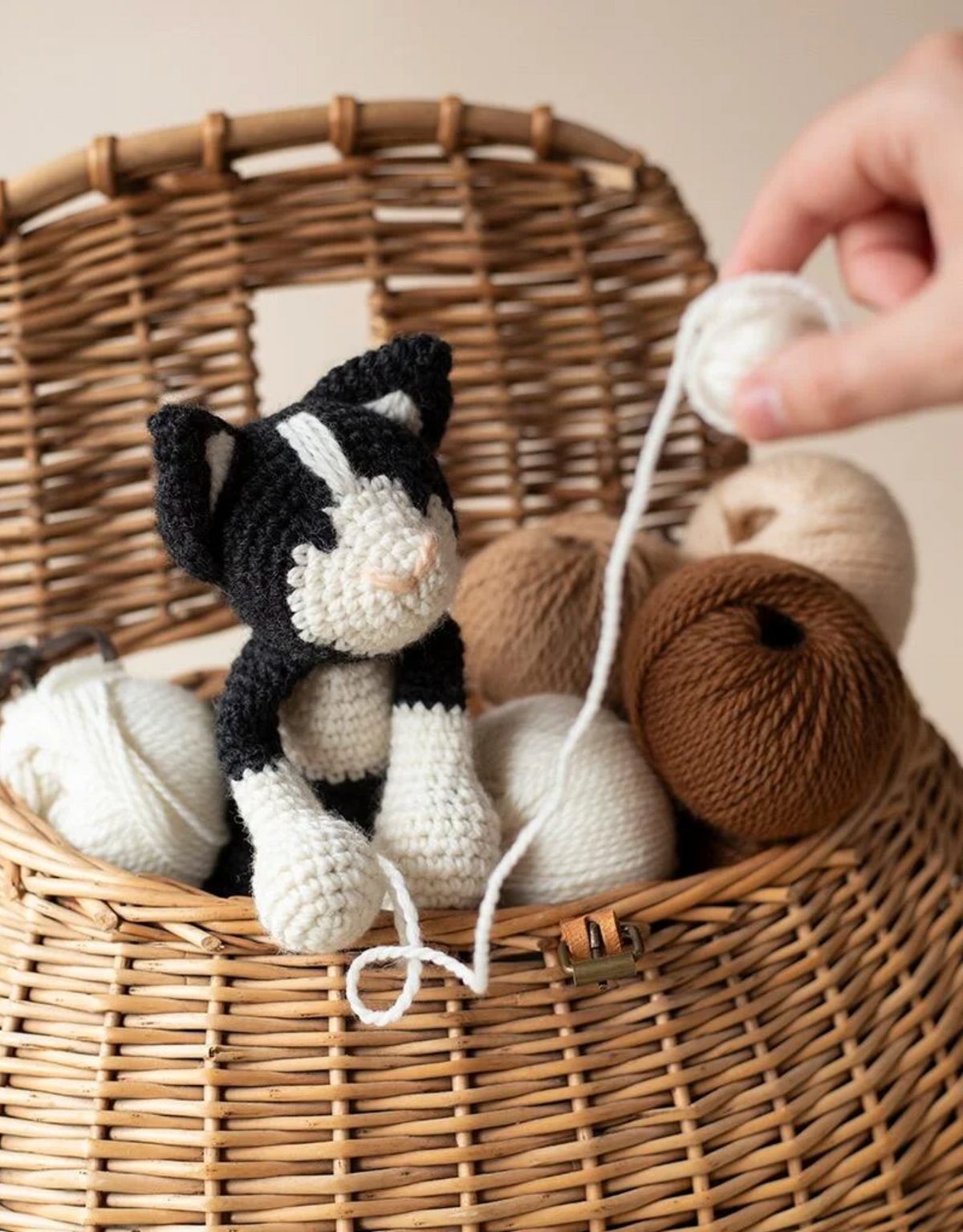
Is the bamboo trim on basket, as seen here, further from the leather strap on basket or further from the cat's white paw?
the leather strap on basket

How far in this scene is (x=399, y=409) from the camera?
0.54m

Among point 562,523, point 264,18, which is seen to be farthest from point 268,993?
point 264,18

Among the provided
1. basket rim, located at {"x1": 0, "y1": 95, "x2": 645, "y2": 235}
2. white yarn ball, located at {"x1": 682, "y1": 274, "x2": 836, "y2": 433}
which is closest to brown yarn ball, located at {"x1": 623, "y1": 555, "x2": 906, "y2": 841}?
white yarn ball, located at {"x1": 682, "y1": 274, "x2": 836, "y2": 433}

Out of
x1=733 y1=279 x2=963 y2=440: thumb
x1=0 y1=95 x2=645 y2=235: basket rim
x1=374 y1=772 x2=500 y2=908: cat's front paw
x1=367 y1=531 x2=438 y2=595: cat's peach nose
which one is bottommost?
x1=374 y1=772 x2=500 y2=908: cat's front paw

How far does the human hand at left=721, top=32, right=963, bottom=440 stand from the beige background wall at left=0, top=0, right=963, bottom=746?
59 cm

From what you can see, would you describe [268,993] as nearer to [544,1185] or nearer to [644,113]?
[544,1185]

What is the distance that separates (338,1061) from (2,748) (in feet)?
0.79

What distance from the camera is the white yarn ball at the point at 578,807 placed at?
0.56m

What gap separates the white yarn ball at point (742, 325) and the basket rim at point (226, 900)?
198 mm

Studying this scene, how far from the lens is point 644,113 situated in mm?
1421

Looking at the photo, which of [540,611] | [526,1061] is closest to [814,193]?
[540,611]

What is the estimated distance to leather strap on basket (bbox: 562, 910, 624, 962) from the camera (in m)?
0.51

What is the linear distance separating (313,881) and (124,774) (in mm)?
145

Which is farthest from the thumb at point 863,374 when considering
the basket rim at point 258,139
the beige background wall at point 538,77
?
the beige background wall at point 538,77
